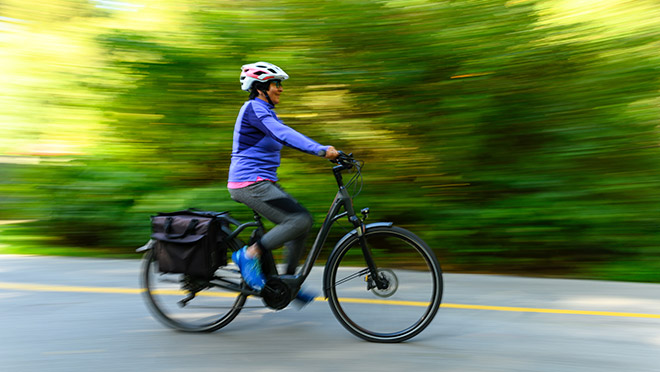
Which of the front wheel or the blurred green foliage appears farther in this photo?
the blurred green foliage

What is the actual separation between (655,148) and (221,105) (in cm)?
518

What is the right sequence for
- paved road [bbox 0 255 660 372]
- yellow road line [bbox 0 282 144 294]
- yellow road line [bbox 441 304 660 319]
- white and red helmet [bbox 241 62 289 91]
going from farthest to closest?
yellow road line [bbox 0 282 144 294] < yellow road line [bbox 441 304 660 319] < white and red helmet [bbox 241 62 289 91] < paved road [bbox 0 255 660 372]

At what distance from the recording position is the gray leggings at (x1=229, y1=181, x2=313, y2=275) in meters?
4.62

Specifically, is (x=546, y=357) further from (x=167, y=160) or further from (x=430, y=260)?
(x=167, y=160)

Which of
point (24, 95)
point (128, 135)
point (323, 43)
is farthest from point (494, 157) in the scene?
point (24, 95)

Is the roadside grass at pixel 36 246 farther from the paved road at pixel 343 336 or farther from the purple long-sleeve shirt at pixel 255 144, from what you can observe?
the purple long-sleeve shirt at pixel 255 144

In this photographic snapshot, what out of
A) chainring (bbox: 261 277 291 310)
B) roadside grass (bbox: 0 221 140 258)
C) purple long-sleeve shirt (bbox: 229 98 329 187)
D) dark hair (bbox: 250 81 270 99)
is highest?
dark hair (bbox: 250 81 270 99)

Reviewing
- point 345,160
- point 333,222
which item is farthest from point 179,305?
point 345,160

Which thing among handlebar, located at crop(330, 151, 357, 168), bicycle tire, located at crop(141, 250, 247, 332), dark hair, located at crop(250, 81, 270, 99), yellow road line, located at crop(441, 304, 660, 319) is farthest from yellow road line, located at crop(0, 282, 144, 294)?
yellow road line, located at crop(441, 304, 660, 319)

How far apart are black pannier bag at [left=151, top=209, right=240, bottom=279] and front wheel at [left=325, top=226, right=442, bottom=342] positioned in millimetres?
813

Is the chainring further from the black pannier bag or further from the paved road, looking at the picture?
the black pannier bag

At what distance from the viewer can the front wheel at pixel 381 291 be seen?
4539mm

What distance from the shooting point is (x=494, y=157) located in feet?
25.3

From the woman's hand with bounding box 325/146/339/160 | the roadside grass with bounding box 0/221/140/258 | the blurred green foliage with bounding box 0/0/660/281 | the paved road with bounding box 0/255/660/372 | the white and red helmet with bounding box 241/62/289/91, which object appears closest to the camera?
the paved road with bounding box 0/255/660/372
